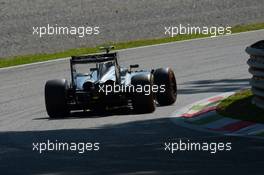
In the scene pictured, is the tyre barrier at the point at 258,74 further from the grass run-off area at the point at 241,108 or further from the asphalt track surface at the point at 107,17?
the asphalt track surface at the point at 107,17

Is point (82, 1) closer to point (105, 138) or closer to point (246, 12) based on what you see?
point (246, 12)

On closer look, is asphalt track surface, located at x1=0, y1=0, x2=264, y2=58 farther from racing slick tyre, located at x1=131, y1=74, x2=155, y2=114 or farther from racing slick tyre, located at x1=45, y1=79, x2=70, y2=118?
racing slick tyre, located at x1=131, y1=74, x2=155, y2=114

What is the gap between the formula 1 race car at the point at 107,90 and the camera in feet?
60.4

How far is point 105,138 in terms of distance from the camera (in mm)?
15320

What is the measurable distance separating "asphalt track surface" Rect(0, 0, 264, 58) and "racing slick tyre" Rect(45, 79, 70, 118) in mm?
15403

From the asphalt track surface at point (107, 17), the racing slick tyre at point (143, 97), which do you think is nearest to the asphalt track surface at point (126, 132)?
the racing slick tyre at point (143, 97)

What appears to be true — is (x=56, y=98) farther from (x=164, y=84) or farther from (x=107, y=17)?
(x=107, y=17)

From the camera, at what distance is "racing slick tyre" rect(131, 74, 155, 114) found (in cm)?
1831

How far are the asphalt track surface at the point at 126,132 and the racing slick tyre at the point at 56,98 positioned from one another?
24 cm

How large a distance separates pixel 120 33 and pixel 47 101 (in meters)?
18.3

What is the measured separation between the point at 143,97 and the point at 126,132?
8.01 ft

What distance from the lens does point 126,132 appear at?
1595cm

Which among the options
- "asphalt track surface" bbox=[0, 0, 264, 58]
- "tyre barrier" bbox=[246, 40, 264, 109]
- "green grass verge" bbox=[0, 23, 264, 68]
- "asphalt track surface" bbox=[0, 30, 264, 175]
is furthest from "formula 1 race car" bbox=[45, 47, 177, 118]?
"asphalt track surface" bbox=[0, 0, 264, 58]

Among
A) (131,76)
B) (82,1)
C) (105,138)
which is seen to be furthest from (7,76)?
(82,1)
